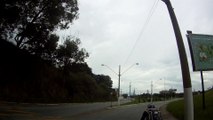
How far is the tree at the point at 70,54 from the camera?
7144 centimetres

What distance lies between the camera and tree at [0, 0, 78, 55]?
47.4 meters

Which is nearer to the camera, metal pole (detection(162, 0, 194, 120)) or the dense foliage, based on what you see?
metal pole (detection(162, 0, 194, 120))

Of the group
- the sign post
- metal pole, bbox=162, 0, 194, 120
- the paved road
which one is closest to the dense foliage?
the paved road

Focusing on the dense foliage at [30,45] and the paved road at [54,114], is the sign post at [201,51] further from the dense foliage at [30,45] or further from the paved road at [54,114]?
the dense foliage at [30,45]

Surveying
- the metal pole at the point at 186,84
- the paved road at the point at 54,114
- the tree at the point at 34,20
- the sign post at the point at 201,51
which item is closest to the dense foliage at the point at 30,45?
the tree at the point at 34,20

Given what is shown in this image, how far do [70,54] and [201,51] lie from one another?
44.7 m

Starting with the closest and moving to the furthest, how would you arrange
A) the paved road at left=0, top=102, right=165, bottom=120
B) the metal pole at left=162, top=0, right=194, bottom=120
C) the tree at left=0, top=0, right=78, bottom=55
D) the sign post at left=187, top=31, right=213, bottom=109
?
the metal pole at left=162, top=0, right=194, bottom=120 → the paved road at left=0, top=102, right=165, bottom=120 → the sign post at left=187, top=31, right=213, bottom=109 → the tree at left=0, top=0, right=78, bottom=55

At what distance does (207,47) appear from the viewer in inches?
1314

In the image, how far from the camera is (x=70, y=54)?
74562 mm

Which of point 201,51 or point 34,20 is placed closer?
point 201,51

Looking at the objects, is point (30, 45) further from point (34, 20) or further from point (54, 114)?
point (54, 114)

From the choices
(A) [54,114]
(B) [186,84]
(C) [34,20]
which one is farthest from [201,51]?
(C) [34,20]

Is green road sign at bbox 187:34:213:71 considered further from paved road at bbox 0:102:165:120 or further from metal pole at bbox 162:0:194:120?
metal pole at bbox 162:0:194:120

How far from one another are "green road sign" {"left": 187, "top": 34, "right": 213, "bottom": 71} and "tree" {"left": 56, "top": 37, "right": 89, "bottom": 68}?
124 feet
